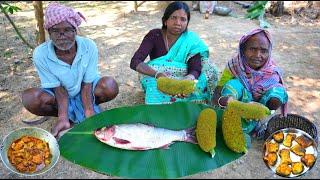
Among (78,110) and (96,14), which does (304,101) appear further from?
(96,14)

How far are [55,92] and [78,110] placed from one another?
0.25 metres

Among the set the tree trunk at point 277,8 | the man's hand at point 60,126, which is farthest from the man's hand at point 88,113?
the tree trunk at point 277,8

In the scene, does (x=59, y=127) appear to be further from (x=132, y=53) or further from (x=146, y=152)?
(x=132, y=53)

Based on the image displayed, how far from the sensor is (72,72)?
288cm

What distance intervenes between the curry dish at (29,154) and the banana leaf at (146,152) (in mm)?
145

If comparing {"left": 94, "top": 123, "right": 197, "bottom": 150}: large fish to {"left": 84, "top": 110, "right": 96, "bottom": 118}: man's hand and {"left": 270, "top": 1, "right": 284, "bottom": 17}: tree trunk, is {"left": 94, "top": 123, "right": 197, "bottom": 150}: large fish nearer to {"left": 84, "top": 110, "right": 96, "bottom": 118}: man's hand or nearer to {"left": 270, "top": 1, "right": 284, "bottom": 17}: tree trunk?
{"left": 84, "top": 110, "right": 96, "bottom": 118}: man's hand

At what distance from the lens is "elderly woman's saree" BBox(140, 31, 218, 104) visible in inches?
127

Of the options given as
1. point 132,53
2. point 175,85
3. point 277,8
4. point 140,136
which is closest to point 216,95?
point 175,85

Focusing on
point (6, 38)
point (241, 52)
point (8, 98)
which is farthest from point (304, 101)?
point (6, 38)

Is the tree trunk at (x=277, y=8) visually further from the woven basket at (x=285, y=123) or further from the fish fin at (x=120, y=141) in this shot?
the fish fin at (x=120, y=141)

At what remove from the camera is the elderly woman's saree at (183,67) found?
10.6 ft

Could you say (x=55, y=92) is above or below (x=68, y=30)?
below

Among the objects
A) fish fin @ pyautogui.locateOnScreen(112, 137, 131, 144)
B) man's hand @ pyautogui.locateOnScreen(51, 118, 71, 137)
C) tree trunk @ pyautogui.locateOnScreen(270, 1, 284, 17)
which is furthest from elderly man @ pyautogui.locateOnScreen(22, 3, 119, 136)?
tree trunk @ pyautogui.locateOnScreen(270, 1, 284, 17)

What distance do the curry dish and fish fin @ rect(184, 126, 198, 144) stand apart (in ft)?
3.02
